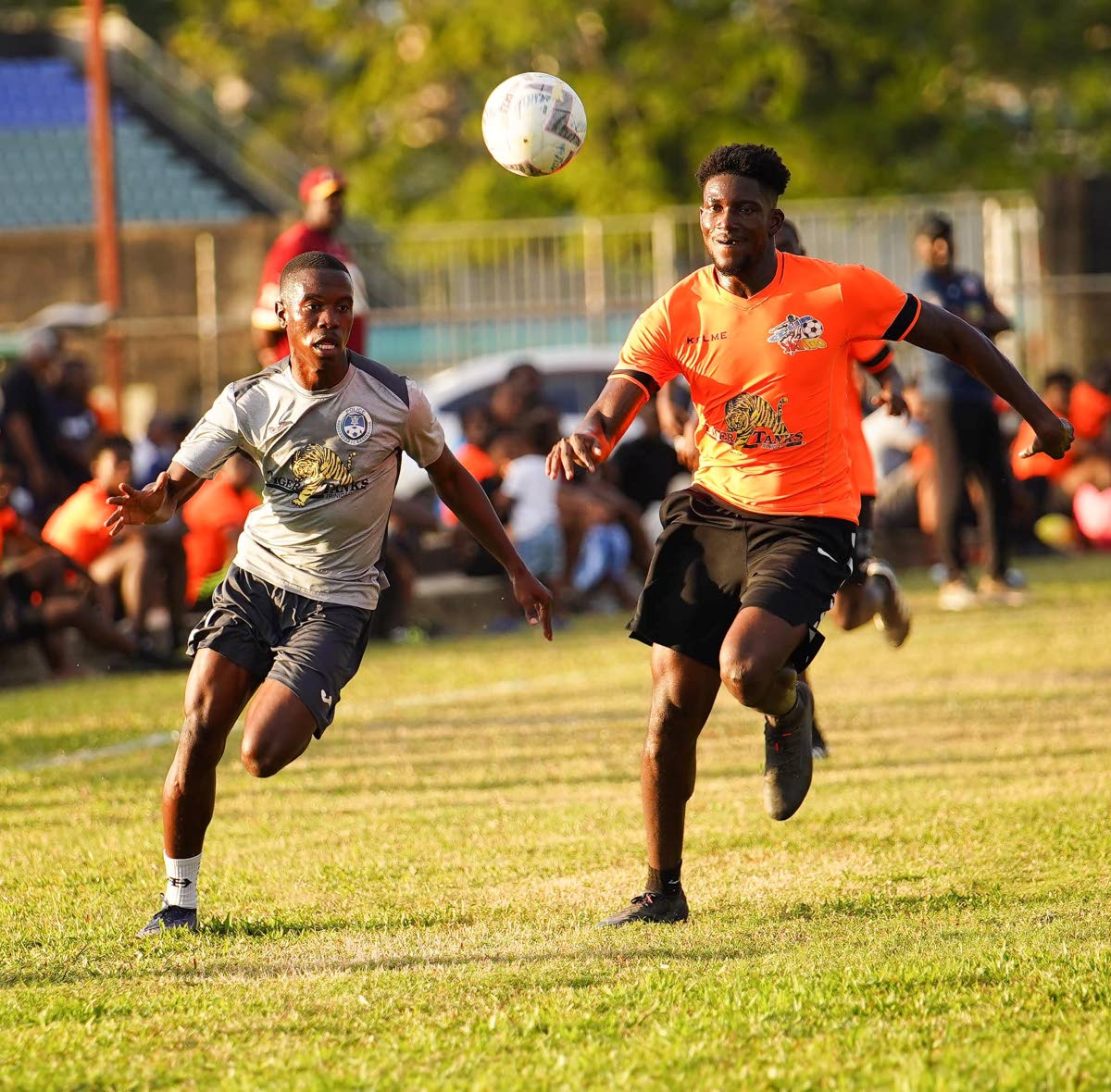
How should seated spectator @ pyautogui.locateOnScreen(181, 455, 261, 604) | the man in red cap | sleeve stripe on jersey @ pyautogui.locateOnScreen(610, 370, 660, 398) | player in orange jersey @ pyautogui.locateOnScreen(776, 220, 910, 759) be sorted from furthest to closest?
seated spectator @ pyautogui.locateOnScreen(181, 455, 261, 604) → the man in red cap → player in orange jersey @ pyautogui.locateOnScreen(776, 220, 910, 759) → sleeve stripe on jersey @ pyautogui.locateOnScreen(610, 370, 660, 398)

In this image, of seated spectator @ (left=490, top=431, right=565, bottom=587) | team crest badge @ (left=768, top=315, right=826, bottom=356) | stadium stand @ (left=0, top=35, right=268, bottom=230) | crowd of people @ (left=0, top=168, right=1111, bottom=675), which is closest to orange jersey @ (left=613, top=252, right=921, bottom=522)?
team crest badge @ (left=768, top=315, right=826, bottom=356)

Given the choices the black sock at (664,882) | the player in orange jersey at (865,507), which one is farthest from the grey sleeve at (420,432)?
the player in orange jersey at (865,507)

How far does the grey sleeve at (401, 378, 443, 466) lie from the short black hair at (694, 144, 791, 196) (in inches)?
44.9

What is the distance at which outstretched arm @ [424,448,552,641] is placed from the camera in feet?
21.8

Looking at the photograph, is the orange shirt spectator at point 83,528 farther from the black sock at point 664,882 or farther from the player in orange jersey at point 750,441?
the black sock at point 664,882

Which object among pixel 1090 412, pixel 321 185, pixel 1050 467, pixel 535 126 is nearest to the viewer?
pixel 535 126

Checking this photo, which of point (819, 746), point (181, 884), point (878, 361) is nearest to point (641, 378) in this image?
point (878, 361)

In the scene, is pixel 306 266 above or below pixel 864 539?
above

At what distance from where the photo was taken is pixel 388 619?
600 inches

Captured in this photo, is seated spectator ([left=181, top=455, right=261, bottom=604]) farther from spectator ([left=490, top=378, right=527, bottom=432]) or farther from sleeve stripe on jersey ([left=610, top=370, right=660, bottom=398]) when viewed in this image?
sleeve stripe on jersey ([left=610, top=370, right=660, bottom=398])

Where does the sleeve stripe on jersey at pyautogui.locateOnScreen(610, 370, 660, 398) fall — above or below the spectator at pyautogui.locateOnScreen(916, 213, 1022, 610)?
above

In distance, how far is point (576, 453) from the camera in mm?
6051

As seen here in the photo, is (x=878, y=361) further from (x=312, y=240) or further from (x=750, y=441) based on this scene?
(x=312, y=240)

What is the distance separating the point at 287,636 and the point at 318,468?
1.79 ft
